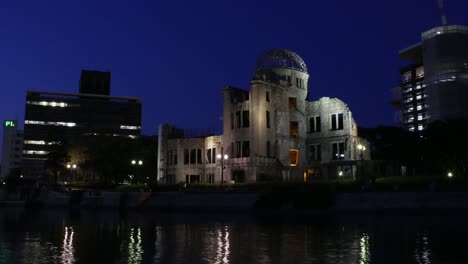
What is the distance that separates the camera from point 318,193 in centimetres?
5322

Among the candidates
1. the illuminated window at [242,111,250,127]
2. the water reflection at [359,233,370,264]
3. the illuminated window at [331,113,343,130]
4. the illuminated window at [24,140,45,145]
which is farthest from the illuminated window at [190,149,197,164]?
the illuminated window at [24,140,45,145]

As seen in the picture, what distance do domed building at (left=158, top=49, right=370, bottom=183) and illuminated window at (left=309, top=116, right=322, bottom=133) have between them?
0.11 feet

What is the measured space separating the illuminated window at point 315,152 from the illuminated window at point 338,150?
265 centimetres

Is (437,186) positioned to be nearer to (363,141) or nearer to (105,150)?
(363,141)

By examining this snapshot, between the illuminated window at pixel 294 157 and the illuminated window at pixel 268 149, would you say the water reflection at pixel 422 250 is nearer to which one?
the illuminated window at pixel 268 149

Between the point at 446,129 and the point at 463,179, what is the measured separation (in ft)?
36.4

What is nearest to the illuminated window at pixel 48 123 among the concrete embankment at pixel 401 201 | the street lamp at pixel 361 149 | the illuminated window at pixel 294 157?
the illuminated window at pixel 294 157

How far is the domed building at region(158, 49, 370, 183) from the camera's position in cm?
7144

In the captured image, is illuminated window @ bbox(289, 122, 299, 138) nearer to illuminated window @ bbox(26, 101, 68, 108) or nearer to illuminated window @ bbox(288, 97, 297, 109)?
illuminated window @ bbox(288, 97, 297, 109)

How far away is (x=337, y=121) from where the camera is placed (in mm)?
74562

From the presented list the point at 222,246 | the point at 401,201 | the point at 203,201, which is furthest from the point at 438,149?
the point at 222,246

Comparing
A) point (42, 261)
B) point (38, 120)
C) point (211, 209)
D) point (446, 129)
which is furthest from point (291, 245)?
point (38, 120)

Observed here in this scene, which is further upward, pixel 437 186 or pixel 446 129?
pixel 446 129

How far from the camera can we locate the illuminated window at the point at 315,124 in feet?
254
